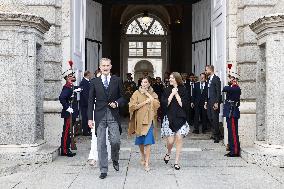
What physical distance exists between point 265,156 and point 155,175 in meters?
2.23

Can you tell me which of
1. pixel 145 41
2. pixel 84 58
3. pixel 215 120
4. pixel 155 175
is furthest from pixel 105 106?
pixel 145 41

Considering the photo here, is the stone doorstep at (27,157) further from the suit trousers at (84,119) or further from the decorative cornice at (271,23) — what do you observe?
the decorative cornice at (271,23)

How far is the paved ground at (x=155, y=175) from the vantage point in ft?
24.0

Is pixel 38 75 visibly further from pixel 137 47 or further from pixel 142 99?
pixel 137 47

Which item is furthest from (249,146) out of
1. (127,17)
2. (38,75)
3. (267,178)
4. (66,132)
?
(127,17)

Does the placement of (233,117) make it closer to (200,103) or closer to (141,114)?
(141,114)

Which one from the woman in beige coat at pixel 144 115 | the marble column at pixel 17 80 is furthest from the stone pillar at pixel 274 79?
the marble column at pixel 17 80

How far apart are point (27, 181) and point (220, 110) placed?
19.6 feet

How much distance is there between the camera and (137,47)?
161 ft

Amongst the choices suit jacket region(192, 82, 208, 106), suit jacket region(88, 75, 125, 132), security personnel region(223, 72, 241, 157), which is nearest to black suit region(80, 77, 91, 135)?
suit jacket region(192, 82, 208, 106)

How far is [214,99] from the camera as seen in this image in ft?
39.2

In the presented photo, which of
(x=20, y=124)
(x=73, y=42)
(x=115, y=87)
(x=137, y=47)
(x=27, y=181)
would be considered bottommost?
(x=27, y=181)

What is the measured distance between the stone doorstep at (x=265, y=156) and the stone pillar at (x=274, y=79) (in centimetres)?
15

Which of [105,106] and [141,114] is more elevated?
[105,106]
